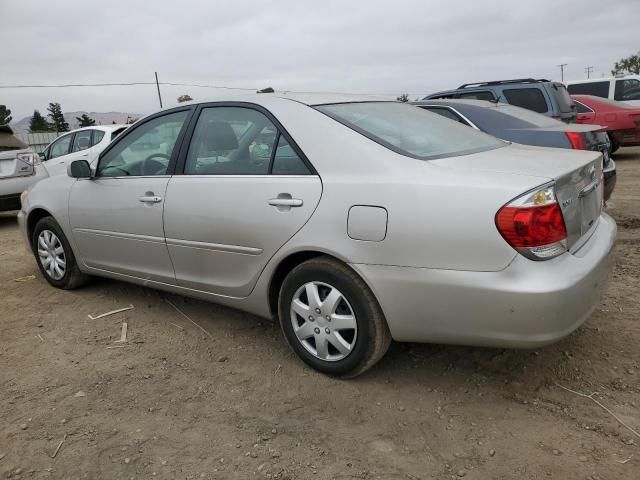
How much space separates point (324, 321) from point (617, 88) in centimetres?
1369

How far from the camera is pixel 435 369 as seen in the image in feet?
10.0

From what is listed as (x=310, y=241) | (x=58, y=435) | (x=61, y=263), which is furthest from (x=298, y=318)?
(x=61, y=263)

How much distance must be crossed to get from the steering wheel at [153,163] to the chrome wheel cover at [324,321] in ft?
4.46

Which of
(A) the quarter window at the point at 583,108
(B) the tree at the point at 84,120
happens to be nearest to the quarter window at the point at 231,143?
(A) the quarter window at the point at 583,108

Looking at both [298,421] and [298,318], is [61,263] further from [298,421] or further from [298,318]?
[298,421]

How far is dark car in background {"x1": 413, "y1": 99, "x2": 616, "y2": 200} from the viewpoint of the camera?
529 cm

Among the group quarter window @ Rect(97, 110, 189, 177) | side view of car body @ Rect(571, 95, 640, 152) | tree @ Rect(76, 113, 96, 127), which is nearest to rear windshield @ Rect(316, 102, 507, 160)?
quarter window @ Rect(97, 110, 189, 177)

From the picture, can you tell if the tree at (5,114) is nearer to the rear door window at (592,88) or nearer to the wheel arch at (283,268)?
the rear door window at (592,88)

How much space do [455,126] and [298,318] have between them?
1.61 m

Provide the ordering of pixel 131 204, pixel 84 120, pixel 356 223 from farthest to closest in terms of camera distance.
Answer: pixel 84 120 → pixel 131 204 → pixel 356 223

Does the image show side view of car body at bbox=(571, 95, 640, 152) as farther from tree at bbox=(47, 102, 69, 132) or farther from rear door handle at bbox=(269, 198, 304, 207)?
tree at bbox=(47, 102, 69, 132)

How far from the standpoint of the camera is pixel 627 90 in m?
13.5

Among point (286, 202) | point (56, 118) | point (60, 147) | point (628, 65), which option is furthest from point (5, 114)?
point (628, 65)

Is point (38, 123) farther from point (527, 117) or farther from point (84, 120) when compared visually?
point (527, 117)
